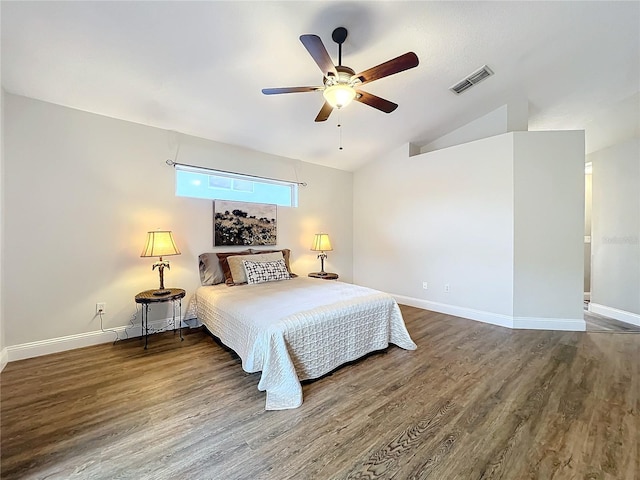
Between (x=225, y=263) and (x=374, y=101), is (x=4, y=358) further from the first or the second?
(x=374, y=101)

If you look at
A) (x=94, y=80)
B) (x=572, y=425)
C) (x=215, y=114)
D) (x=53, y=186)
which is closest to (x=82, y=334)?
(x=53, y=186)

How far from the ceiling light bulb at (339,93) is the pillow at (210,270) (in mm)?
2559

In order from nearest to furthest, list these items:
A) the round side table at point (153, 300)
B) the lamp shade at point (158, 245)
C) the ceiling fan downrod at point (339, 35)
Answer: the ceiling fan downrod at point (339, 35)
the round side table at point (153, 300)
the lamp shade at point (158, 245)

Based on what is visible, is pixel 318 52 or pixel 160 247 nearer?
pixel 318 52

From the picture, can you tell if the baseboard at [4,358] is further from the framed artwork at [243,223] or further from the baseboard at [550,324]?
the baseboard at [550,324]

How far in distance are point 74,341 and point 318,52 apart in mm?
3711

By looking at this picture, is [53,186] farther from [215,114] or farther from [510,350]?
[510,350]

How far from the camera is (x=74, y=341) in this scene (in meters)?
2.93

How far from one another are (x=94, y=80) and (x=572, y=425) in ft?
15.4

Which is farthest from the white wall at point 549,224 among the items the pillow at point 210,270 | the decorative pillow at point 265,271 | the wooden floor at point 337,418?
the pillow at point 210,270

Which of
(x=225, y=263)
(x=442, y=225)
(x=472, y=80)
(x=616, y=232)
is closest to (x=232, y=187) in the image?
(x=225, y=263)

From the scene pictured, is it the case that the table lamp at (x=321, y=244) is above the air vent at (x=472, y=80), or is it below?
below

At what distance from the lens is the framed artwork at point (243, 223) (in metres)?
3.91

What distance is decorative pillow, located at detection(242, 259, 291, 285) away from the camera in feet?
11.7
